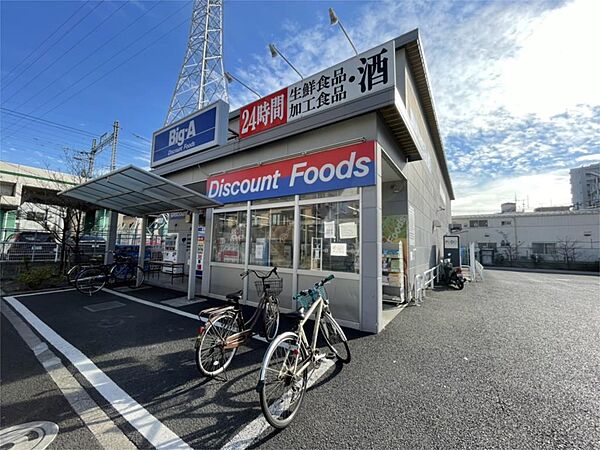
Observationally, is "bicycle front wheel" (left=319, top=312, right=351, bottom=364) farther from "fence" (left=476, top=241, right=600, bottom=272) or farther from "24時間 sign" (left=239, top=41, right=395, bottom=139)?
"fence" (left=476, top=241, right=600, bottom=272)

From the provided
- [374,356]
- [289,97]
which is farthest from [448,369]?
[289,97]

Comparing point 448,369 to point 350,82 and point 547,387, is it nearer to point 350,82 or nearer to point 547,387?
point 547,387

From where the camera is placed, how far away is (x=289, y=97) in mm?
5875

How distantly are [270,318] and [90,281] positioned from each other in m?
6.50

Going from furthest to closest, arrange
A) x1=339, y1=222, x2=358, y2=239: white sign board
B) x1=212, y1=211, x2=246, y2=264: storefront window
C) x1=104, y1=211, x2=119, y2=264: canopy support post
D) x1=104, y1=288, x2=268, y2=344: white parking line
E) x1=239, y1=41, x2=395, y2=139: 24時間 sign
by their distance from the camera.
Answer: x1=104, y1=211, x2=119, y2=264: canopy support post < x1=212, y1=211, x2=246, y2=264: storefront window < x1=339, y1=222, x2=358, y2=239: white sign board < x1=239, y1=41, x2=395, y2=139: 24時間 sign < x1=104, y1=288, x2=268, y2=344: white parking line

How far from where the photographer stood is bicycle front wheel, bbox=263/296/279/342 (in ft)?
13.8

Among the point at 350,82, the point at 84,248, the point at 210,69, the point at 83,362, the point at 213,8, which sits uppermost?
the point at 213,8

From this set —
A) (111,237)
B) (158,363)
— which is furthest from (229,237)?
(111,237)

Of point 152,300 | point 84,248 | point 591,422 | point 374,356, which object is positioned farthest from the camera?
point 84,248

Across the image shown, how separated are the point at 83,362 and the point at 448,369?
16.0ft

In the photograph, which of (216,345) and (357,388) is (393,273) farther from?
(216,345)

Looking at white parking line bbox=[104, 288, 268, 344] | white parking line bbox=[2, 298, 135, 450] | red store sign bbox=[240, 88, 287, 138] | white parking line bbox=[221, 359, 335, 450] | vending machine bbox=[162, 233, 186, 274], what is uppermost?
red store sign bbox=[240, 88, 287, 138]

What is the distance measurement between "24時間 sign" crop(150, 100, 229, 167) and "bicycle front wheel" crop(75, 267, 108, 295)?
396 centimetres

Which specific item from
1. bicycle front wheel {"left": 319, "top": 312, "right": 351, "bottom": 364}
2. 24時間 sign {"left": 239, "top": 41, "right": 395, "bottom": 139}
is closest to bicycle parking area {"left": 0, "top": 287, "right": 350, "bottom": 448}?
bicycle front wheel {"left": 319, "top": 312, "right": 351, "bottom": 364}
